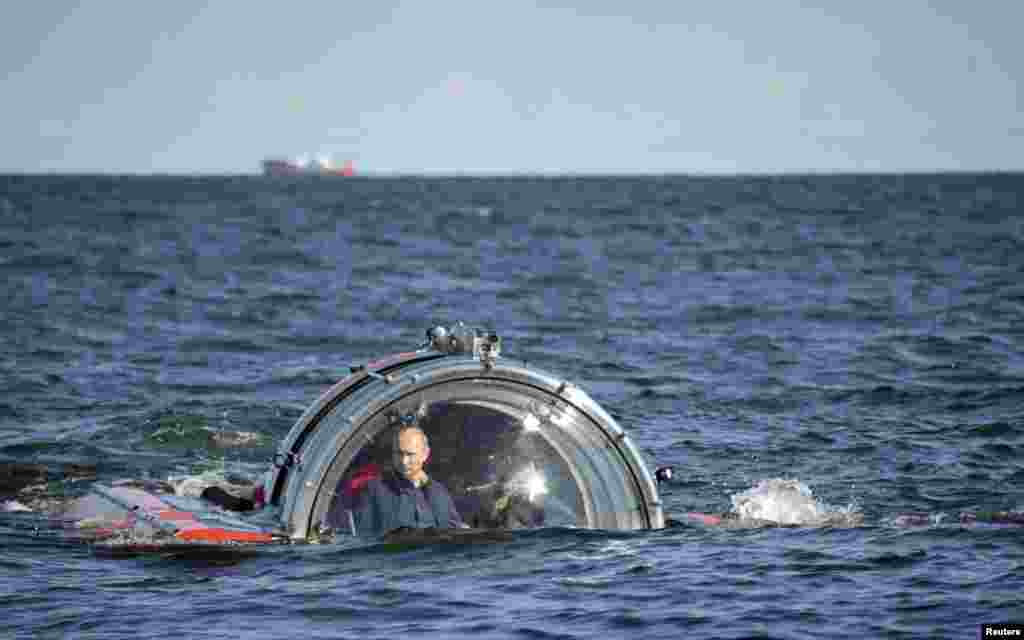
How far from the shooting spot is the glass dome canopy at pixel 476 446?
12.0 metres

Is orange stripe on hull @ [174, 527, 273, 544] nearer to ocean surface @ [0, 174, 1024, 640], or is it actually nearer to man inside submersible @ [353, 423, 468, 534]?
ocean surface @ [0, 174, 1024, 640]

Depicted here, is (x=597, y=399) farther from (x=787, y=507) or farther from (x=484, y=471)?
(x=484, y=471)

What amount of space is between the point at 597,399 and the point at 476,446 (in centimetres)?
1000

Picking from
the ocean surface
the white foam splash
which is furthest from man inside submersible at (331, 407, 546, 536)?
the white foam splash

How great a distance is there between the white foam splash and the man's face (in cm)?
348

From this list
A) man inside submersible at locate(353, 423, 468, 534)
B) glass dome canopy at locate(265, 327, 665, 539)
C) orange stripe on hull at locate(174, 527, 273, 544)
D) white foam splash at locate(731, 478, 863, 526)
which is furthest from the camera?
white foam splash at locate(731, 478, 863, 526)

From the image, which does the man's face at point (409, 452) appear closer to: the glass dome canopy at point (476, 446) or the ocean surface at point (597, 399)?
the glass dome canopy at point (476, 446)

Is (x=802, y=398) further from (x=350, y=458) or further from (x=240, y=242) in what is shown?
(x=240, y=242)

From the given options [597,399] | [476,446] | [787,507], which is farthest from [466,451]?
[597,399]

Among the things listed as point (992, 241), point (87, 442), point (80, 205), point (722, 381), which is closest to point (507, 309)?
point (722, 381)

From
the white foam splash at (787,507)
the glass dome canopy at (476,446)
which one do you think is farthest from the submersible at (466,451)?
the white foam splash at (787,507)

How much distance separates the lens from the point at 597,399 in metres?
22.2

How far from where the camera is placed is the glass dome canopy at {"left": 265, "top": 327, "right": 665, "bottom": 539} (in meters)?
12.0

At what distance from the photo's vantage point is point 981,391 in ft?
72.7
